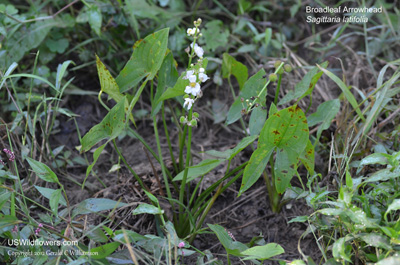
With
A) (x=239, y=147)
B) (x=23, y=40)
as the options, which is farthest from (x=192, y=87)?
(x=23, y=40)

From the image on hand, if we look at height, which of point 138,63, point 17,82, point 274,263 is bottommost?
point 274,263

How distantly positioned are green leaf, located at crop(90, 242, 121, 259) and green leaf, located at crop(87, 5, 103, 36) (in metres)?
1.08

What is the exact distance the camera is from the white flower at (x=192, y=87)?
3.78 feet

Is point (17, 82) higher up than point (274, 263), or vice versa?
point (17, 82)

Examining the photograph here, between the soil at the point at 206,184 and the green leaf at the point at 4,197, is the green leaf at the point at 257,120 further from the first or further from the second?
the green leaf at the point at 4,197

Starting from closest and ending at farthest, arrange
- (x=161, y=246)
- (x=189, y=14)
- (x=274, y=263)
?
(x=161, y=246) → (x=274, y=263) → (x=189, y=14)

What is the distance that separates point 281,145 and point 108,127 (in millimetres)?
542

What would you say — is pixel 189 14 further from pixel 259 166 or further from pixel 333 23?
pixel 259 166

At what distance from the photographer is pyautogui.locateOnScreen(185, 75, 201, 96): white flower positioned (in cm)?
115

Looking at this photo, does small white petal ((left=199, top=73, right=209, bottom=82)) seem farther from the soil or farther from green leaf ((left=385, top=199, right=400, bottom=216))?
green leaf ((left=385, top=199, right=400, bottom=216))

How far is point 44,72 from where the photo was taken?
1834mm

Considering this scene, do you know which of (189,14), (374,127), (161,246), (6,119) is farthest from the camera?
(189,14)

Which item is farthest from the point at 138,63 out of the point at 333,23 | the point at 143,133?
the point at 333,23

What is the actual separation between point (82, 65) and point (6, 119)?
424 mm
